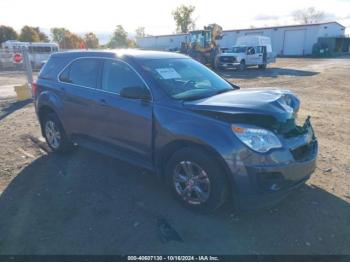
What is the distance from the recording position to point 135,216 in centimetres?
355

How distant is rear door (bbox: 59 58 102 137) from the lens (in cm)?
447

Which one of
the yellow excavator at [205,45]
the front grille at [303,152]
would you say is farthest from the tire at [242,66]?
the front grille at [303,152]

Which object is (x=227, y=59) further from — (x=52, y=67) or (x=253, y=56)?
(x=52, y=67)

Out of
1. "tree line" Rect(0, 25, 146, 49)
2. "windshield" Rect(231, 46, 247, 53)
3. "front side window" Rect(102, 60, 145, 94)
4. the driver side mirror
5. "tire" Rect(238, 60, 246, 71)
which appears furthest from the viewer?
"tree line" Rect(0, 25, 146, 49)

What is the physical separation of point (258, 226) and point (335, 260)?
31.0 inches

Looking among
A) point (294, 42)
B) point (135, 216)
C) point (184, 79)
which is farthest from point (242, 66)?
point (294, 42)

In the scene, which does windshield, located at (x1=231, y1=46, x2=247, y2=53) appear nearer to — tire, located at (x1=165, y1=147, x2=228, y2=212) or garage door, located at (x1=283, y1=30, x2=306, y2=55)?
tire, located at (x1=165, y1=147, x2=228, y2=212)

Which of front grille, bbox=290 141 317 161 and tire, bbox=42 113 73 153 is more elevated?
front grille, bbox=290 141 317 161

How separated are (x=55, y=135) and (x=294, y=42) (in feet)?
166

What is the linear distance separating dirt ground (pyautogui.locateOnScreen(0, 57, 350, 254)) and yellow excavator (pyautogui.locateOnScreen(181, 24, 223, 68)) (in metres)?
20.3

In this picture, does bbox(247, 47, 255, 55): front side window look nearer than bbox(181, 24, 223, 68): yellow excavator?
No

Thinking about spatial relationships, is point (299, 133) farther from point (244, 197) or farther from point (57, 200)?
point (57, 200)

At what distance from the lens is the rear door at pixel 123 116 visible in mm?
3820

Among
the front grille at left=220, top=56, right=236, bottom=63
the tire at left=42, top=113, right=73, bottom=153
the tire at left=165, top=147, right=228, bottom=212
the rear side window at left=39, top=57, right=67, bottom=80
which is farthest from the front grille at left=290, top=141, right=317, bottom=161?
the front grille at left=220, top=56, right=236, bottom=63
